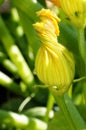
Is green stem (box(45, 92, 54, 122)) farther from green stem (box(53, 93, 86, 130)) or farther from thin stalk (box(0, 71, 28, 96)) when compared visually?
green stem (box(53, 93, 86, 130))

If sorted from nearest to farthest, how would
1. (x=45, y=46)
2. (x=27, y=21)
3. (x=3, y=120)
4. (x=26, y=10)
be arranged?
(x=45, y=46)
(x=26, y=10)
(x=3, y=120)
(x=27, y=21)

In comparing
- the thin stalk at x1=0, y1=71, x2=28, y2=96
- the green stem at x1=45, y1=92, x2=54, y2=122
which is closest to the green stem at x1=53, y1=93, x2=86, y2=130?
the green stem at x1=45, y1=92, x2=54, y2=122

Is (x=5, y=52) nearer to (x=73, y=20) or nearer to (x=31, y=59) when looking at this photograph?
(x=31, y=59)

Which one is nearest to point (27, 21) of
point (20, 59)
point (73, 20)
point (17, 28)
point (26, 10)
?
point (20, 59)

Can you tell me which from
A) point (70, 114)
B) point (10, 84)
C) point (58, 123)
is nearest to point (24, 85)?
point (10, 84)

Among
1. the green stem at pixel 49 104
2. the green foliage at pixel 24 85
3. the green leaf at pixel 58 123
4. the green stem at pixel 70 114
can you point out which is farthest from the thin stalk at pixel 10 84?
the green stem at pixel 70 114

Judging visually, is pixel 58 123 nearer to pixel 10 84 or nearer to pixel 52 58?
pixel 52 58
